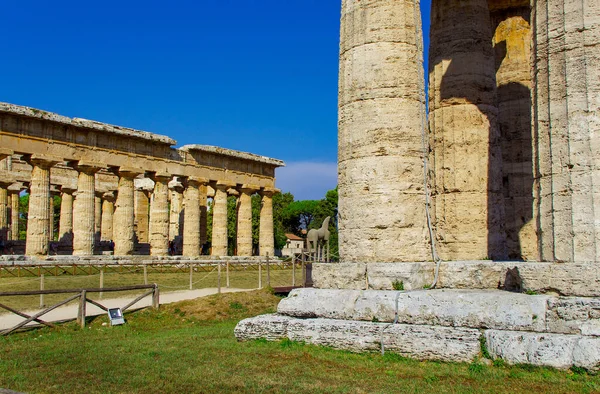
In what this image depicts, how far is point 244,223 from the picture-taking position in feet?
130

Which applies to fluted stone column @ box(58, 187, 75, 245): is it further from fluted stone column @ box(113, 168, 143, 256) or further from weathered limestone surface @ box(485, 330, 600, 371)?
weathered limestone surface @ box(485, 330, 600, 371)

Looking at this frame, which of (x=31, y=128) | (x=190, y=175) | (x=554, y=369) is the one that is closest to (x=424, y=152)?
(x=554, y=369)

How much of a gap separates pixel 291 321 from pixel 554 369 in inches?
157

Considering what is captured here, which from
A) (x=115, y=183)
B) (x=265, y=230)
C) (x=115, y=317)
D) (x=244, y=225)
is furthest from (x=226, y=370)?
(x=115, y=183)

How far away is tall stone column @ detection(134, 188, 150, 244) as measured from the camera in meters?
40.6

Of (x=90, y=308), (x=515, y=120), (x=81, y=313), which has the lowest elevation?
(x=90, y=308)

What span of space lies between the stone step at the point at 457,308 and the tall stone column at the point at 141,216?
32.8 m

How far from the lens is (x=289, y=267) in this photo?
33.3 metres

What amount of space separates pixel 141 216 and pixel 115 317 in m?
30.0

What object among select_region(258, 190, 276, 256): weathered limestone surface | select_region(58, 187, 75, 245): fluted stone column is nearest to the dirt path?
select_region(58, 187, 75, 245): fluted stone column

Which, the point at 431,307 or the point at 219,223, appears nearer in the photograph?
the point at 431,307

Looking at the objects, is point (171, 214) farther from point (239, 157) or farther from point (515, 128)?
point (515, 128)

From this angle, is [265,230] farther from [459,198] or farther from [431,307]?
[431,307]

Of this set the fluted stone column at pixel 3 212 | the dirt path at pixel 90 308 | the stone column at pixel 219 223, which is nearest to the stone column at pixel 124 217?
the stone column at pixel 219 223
